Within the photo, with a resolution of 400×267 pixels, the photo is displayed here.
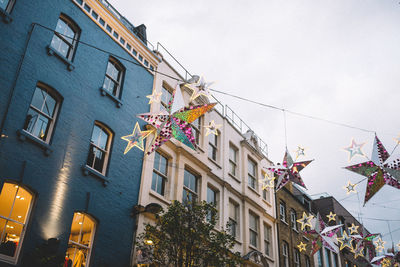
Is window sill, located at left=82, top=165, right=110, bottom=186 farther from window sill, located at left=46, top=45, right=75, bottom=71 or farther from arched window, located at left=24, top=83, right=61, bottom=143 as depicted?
window sill, located at left=46, top=45, right=75, bottom=71

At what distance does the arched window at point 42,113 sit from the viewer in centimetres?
1134

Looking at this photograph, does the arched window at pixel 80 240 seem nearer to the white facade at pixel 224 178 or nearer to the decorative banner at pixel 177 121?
the white facade at pixel 224 178

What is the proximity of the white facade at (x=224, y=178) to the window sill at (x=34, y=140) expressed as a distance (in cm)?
426

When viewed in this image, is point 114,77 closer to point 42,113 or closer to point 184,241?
point 42,113

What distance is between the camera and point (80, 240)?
11820 millimetres

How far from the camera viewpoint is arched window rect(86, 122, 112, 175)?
13.1 meters

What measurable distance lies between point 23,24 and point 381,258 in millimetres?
27440

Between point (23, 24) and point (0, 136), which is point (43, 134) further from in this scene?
point (23, 24)

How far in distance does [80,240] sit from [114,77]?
22.1 ft

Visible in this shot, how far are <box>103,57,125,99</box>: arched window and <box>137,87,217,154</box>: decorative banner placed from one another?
3.46 m

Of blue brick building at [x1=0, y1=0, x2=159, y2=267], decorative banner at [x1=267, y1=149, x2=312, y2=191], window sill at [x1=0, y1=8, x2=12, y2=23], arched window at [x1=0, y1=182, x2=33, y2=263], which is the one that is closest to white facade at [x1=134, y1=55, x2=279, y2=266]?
blue brick building at [x1=0, y1=0, x2=159, y2=267]

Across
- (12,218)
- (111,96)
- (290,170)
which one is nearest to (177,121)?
(111,96)

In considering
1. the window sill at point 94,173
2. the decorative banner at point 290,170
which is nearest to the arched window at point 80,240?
the window sill at point 94,173

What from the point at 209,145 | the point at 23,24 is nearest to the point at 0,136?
the point at 23,24
